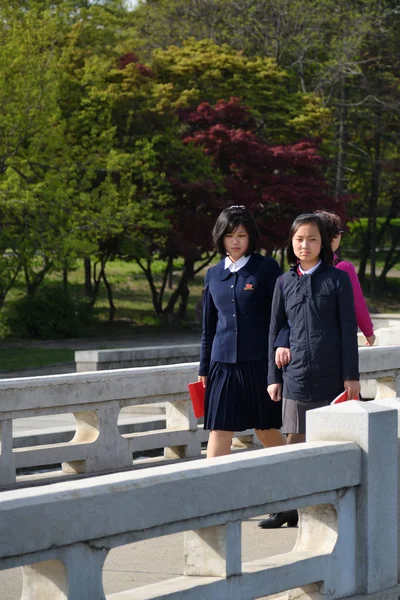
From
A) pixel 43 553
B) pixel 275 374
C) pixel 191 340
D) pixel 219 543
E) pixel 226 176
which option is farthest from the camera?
pixel 226 176

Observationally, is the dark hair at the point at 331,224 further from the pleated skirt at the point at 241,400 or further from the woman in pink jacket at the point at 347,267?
the pleated skirt at the point at 241,400

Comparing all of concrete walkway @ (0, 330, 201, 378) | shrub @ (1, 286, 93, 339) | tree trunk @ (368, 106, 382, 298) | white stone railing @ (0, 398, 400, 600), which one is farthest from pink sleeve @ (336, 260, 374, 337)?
tree trunk @ (368, 106, 382, 298)

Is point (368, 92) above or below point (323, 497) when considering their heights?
above

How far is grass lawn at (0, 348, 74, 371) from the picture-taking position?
2442 cm

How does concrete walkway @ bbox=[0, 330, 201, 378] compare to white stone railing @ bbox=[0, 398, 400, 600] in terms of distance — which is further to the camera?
concrete walkway @ bbox=[0, 330, 201, 378]

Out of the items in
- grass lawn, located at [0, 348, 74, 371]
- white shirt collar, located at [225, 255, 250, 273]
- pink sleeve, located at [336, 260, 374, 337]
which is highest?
white shirt collar, located at [225, 255, 250, 273]

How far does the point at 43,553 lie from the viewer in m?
3.87

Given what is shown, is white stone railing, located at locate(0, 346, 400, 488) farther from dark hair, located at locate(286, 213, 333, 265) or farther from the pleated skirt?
dark hair, located at locate(286, 213, 333, 265)

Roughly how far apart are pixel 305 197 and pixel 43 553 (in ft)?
105

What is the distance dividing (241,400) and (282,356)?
530 mm

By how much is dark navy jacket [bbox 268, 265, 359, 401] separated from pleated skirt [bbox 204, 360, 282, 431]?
19.6 inches

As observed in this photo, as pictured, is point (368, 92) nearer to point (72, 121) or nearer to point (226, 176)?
point (226, 176)

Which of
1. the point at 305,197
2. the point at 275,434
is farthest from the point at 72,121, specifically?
the point at 275,434

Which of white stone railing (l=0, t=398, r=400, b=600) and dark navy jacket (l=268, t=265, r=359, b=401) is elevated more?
dark navy jacket (l=268, t=265, r=359, b=401)
